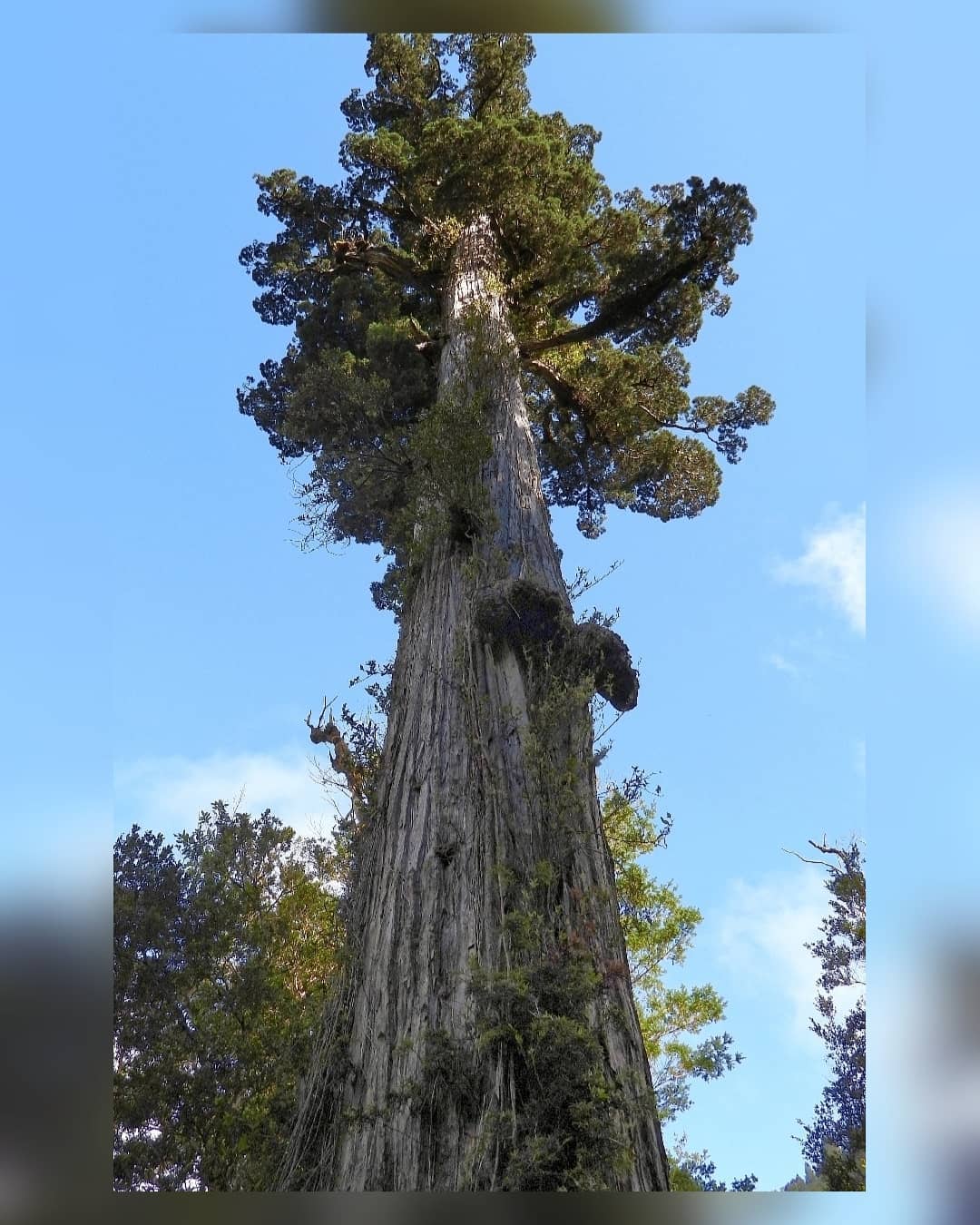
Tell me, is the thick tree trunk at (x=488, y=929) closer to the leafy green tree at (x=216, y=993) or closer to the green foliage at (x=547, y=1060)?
the green foliage at (x=547, y=1060)

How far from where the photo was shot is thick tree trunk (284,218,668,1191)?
312 cm

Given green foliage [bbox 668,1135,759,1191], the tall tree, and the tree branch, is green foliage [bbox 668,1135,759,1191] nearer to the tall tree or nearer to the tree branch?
the tall tree

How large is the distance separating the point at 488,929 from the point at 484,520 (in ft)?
8.77

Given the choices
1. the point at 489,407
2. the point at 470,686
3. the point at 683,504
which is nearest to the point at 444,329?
the point at 489,407

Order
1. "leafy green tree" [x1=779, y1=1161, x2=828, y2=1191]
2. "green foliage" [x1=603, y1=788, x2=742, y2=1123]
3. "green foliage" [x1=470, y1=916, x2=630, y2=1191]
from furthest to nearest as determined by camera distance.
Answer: "green foliage" [x1=603, y1=788, x2=742, y2=1123] < "leafy green tree" [x1=779, y1=1161, x2=828, y2=1191] < "green foliage" [x1=470, y1=916, x2=630, y2=1191]

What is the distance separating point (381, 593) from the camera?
982cm

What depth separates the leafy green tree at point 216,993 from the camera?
16.2ft

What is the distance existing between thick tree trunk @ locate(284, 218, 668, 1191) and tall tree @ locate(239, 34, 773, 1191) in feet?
0.03

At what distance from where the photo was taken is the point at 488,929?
374 centimetres

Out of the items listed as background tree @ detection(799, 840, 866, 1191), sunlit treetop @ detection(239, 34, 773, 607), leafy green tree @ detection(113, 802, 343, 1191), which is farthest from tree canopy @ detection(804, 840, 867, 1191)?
sunlit treetop @ detection(239, 34, 773, 607)

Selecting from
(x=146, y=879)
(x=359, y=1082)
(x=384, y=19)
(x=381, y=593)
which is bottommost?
(x=359, y=1082)

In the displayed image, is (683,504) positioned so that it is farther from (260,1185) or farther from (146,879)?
(260,1185)
